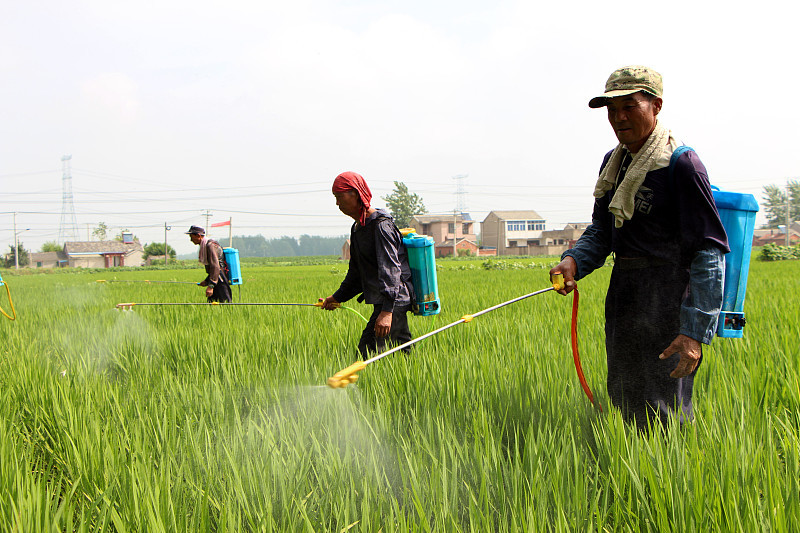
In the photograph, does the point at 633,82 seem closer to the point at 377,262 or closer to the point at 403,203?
the point at 377,262

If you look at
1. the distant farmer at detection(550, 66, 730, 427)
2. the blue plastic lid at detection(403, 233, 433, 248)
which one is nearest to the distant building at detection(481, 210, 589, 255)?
the blue plastic lid at detection(403, 233, 433, 248)

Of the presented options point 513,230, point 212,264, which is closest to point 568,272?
point 212,264

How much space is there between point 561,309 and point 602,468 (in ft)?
14.9

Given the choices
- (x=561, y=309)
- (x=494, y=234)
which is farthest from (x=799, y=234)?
(x=561, y=309)

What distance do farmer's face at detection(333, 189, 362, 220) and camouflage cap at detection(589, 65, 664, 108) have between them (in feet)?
Result: 5.39

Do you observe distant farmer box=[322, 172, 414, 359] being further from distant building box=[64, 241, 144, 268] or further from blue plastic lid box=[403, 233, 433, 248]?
distant building box=[64, 241, 144, 268]

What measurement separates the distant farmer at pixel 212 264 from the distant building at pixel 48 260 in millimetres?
81740

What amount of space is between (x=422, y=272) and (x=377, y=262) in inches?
12.3

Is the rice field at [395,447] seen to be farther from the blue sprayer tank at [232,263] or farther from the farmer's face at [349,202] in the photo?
the blue sprayer tank at [232,263]

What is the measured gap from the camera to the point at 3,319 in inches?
279

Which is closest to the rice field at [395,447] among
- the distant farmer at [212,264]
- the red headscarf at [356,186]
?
the red headscarf at [356,186]

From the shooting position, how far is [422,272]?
341 centimetres

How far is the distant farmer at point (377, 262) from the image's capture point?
3.15 meters

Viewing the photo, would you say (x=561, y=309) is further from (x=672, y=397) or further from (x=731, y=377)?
(x=672, y=397)
